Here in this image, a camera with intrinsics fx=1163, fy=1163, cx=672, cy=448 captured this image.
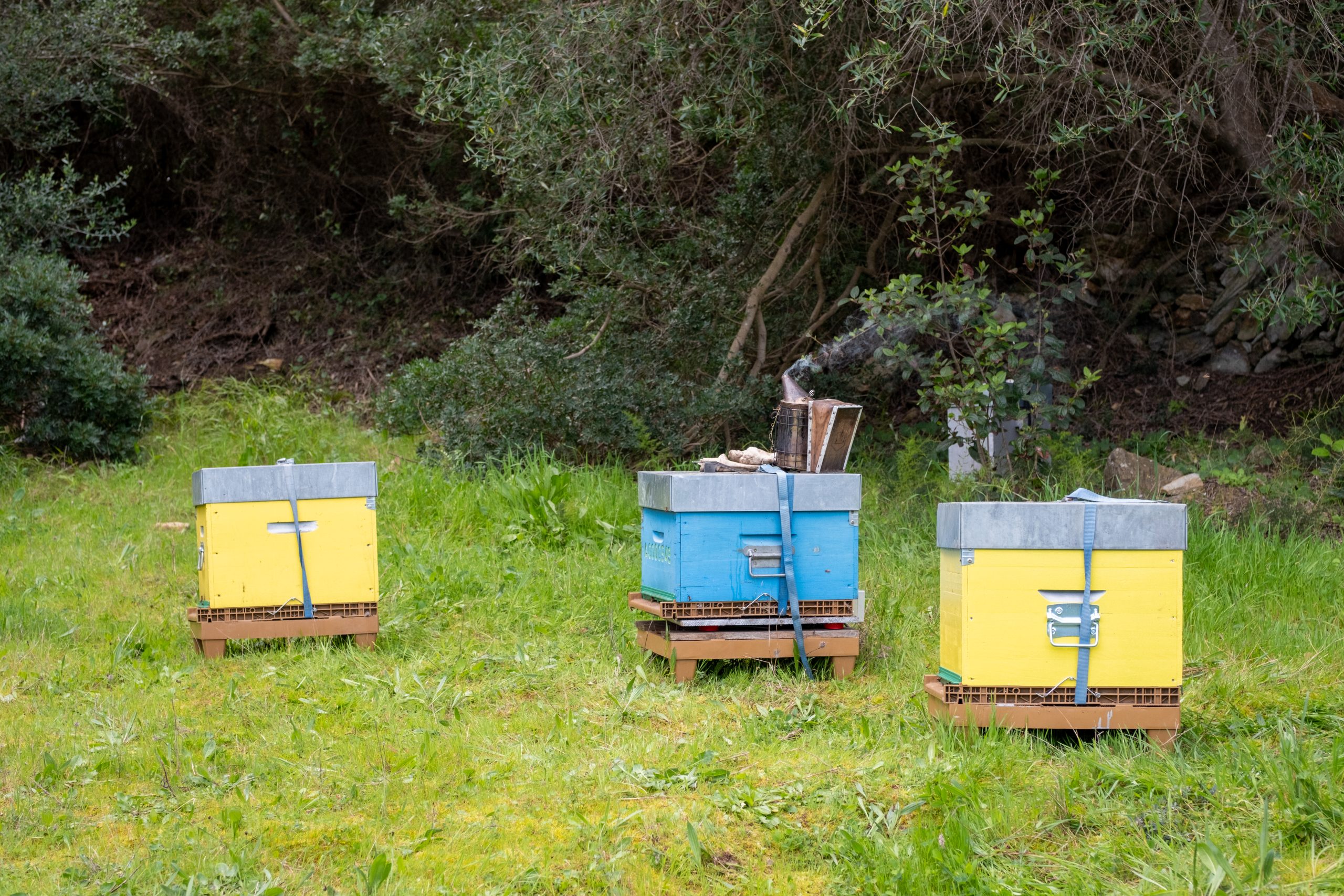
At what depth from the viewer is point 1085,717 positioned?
350 centimetres

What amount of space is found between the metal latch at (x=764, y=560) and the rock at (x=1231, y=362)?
564cm

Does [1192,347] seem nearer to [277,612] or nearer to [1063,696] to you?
[1063,696]

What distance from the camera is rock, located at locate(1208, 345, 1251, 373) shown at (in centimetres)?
852

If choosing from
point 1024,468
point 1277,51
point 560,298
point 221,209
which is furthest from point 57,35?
point 1277,51

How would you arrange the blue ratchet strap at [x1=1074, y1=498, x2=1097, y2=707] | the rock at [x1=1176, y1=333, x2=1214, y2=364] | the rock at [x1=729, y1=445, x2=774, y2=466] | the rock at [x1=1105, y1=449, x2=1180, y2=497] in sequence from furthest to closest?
the rock at [x1=1176, y1=333, x2=1214, y2=364]
the rock at [x1=1105, y1=449, x2=1180, y2=497]
the rock at [x1=729, y1=445, x2=774, y2=466]
the blue ratchet strap at [x1=1074, y1=498, x2=1097, y2=707]

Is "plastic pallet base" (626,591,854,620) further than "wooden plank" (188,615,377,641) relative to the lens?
No

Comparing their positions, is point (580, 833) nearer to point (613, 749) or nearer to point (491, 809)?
point (491, 809)

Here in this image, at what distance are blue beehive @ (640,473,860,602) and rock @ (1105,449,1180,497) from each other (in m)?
3.19

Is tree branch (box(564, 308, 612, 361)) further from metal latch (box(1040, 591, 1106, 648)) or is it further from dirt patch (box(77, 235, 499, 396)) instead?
metal latch (box(1040, 591, 1106, 648))

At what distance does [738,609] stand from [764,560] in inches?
8.5

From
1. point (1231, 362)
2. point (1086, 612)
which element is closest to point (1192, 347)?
point (1231, 362)

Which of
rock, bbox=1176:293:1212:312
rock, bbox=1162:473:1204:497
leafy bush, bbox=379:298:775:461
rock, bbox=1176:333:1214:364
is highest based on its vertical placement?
rock, bbox=1176:293:1212:312

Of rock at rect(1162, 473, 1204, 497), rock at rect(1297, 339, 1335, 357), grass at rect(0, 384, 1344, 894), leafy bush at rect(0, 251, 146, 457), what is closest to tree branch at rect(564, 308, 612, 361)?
grass at rect(0, 384, 1344, 894)

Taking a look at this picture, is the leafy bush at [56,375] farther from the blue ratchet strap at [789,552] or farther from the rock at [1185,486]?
the rock at [1185,486]
